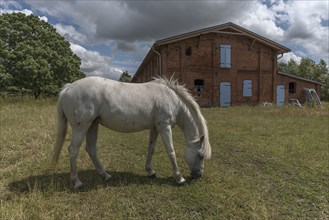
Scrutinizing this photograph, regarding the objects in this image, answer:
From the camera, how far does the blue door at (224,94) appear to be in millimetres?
21708

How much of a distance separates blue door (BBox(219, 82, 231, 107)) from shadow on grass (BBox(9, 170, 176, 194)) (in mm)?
18217

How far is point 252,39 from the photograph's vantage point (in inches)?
880

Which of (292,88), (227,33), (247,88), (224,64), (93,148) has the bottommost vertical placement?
(93,148)

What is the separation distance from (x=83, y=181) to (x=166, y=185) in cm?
135

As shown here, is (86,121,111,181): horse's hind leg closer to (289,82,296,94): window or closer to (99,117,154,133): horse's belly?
(99,117,154,133): horse's belly

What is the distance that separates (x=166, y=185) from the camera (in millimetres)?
3930

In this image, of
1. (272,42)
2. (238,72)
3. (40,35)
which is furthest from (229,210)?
(40,35)

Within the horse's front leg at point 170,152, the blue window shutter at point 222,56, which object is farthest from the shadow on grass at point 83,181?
the blue window shutter at point 222,56

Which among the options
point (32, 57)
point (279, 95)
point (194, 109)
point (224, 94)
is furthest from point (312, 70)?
point (194, 109)

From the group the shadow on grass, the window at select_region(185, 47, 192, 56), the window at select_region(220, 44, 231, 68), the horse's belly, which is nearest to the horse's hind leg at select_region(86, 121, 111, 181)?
the shadow on grass

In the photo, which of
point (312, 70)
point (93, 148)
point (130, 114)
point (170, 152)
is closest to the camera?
point (130, 114)

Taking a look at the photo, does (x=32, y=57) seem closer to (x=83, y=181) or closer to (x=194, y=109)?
(x=83, y=181)

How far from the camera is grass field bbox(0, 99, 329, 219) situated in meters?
3.10

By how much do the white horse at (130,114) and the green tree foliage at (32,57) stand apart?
80.4 ft
